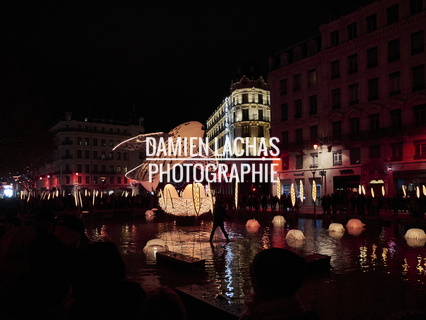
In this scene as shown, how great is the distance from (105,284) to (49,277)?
46 cm

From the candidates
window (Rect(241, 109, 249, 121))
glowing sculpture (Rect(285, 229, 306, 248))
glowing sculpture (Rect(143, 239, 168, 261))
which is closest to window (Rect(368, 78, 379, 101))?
glowing sculpture (Rect(285, 229, 306, 248))

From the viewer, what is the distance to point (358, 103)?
38.3 m

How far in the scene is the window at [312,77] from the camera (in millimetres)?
42875

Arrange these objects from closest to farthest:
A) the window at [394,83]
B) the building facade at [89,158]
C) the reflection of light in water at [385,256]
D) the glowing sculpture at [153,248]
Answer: the reflection of light in water at [385,256] → the glowing sculpture at [153,248] → the window at [394,83] → the building facade at [89,158]

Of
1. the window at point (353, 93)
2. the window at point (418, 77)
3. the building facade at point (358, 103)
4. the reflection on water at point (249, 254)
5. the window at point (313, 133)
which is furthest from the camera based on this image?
the window at point (313, 133)

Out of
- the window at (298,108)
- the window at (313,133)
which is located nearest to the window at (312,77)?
the window at (298,108)

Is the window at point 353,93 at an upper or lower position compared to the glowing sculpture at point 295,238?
upper

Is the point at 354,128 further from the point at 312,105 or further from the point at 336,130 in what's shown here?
the point at 312,105

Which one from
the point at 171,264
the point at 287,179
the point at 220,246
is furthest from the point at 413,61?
the point at 171,264

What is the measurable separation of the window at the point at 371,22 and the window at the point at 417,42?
14.3 ft

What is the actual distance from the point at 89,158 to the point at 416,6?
71.0 meters

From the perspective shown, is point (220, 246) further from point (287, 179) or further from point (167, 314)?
point (287, 179)

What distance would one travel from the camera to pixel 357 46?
126 ft

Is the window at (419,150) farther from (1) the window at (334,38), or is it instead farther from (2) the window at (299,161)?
(1) the window at (334,38)
